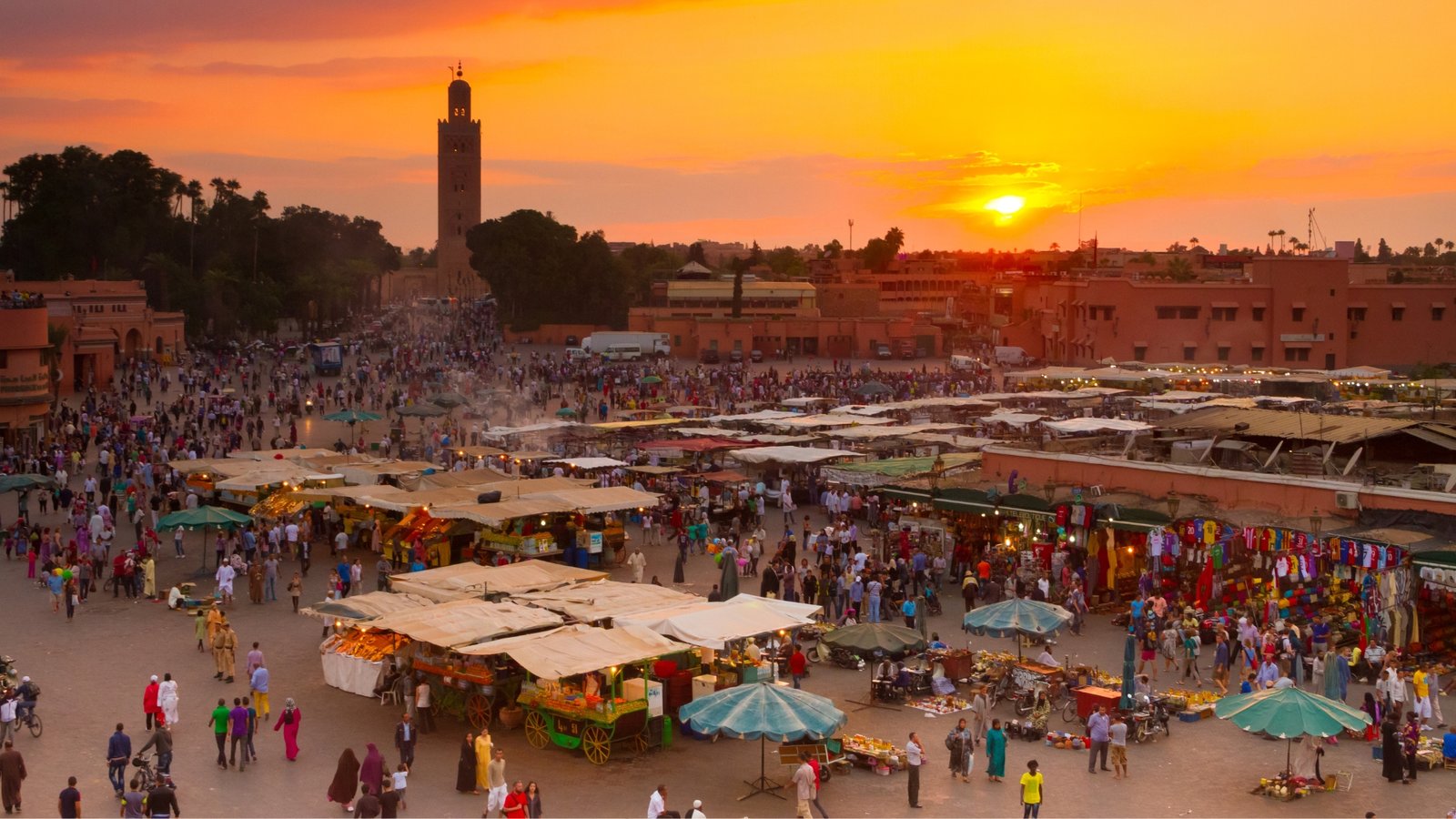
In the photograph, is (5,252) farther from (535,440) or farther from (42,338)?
(535,440)

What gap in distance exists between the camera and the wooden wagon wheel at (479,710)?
17.0m

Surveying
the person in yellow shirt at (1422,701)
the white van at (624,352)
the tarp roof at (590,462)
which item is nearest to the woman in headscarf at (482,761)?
the person in yellow shirt at (1422,701)

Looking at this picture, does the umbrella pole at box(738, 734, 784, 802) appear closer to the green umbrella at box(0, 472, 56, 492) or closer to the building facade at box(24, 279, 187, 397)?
the green umbrella at box(0, 472, 56, 492)

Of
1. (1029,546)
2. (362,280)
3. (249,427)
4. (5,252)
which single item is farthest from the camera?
(362,280)

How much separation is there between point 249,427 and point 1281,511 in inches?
1164

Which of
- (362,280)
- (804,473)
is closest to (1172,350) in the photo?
(804,473)

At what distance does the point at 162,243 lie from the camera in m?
95.6

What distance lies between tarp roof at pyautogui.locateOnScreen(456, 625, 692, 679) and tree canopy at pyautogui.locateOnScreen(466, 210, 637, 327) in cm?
7437

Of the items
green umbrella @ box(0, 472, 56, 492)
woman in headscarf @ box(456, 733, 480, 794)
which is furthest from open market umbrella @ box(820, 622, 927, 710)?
green umbrella @ box(0, 472, 56, 492)

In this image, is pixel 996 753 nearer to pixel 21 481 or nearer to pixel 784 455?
pixel 784 455

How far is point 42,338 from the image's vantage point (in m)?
42.0

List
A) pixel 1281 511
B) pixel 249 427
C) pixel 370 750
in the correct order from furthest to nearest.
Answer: pixel 249 427
pixel 1281 511
pixel 370 750

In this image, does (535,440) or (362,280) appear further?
(362,280)


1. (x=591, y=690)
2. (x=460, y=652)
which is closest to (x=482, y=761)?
(x=591, y=690)
